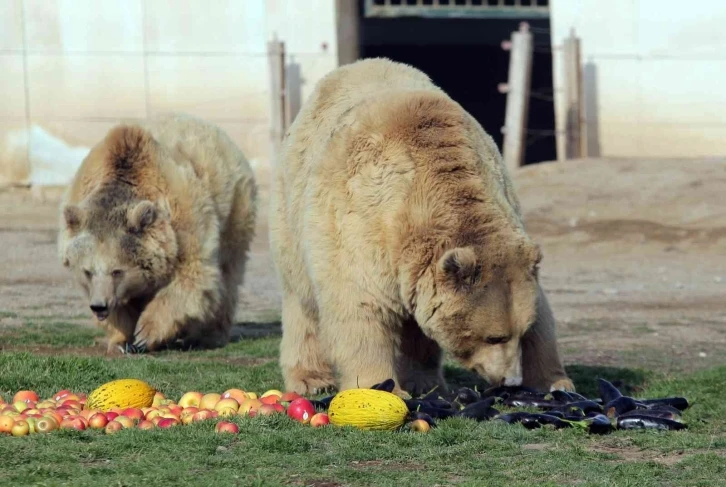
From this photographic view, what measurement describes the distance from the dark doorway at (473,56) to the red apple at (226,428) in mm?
17342

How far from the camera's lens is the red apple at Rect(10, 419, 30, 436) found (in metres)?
6.24

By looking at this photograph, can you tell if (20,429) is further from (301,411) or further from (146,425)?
(301,411)

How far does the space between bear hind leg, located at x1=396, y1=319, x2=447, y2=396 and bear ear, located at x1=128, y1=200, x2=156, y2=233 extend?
346cm

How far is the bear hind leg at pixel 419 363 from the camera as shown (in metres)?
7.76

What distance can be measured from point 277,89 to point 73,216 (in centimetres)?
1091

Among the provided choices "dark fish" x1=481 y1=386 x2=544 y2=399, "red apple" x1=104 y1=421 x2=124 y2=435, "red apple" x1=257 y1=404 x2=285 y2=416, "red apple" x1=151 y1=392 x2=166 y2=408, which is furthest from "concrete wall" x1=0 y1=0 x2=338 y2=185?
"red apple" x1=104 y1=421 x2=124 y2=435

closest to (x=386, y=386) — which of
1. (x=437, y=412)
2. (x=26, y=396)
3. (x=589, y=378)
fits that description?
(x=437, y=412)

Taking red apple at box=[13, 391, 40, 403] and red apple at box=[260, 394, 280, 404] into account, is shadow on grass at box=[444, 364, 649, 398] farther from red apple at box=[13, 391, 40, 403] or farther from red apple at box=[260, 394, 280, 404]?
red apple at box=[13, 391, 40, 403]

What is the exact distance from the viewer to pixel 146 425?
6.39 metres

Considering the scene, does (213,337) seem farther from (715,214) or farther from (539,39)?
(539,39)

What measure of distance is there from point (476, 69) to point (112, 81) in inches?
381

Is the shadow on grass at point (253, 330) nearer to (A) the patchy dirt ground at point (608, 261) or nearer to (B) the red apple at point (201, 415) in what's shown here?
(A) the patchy dirt ground at point (608, 261)

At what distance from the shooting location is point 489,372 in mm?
6848

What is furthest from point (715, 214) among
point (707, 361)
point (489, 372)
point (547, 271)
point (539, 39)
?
point (489, 372)
